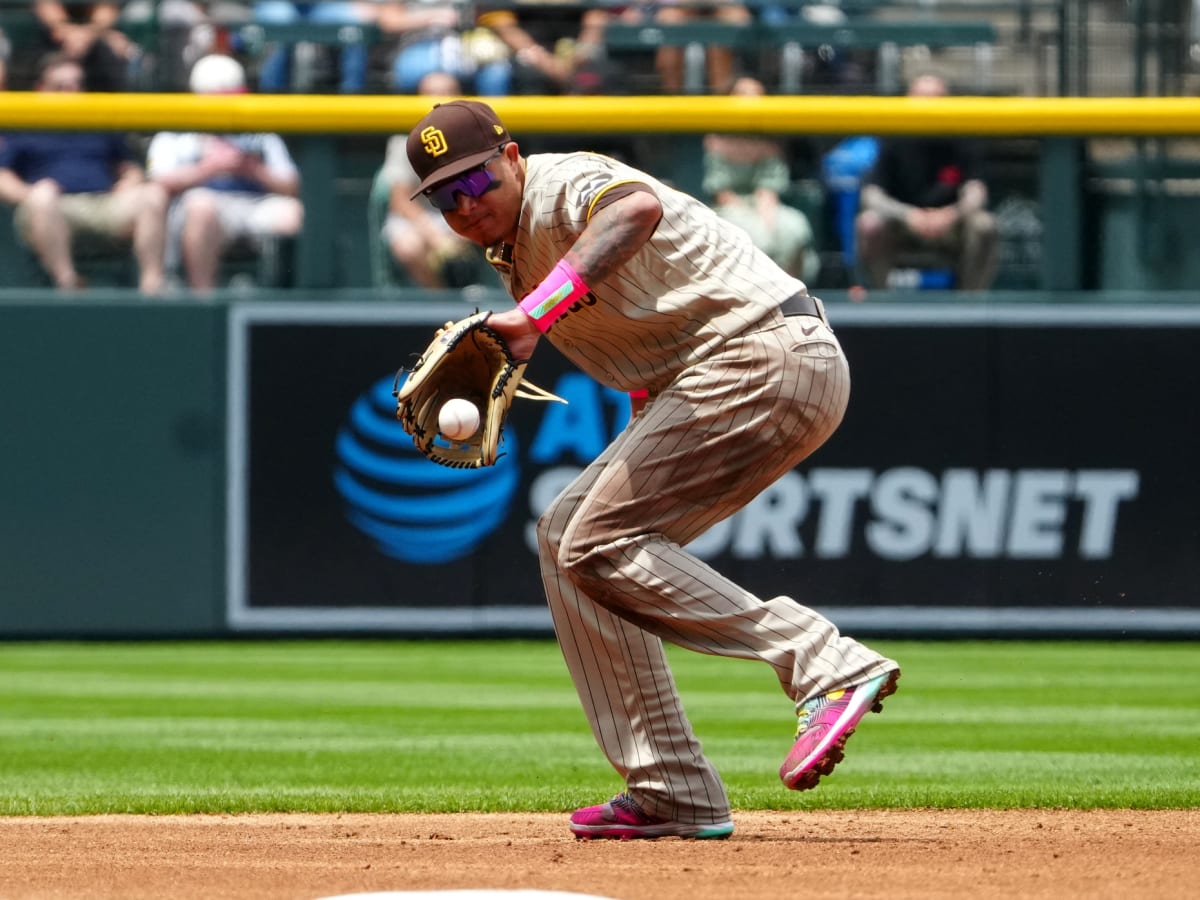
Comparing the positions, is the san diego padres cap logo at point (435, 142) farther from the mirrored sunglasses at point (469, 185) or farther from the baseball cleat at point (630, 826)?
the baseball cleat at point (630, 826)

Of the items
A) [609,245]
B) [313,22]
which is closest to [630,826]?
[609,245]

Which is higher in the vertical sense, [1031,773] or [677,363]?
[677,363]

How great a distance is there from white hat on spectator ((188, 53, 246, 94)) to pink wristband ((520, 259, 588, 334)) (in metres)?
7.19

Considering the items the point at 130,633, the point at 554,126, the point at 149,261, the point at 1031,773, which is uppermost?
the point at 554,126

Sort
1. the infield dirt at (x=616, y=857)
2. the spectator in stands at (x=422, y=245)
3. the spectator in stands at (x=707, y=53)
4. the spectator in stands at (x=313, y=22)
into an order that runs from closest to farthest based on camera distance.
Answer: the infield dirt at (x=616, y=857) → the spectator in stands at (x=422, y=245) → the spectator in stands at (x=707, y=53) → the spectator in stands at (x=313, y=22)

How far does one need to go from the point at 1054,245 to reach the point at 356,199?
149 inches

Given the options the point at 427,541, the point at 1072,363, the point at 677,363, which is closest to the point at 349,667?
the point at 427,541

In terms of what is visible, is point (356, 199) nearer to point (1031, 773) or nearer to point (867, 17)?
point (867, 17)

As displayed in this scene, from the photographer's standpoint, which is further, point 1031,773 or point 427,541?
point 427,541

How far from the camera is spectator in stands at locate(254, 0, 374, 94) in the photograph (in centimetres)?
1119

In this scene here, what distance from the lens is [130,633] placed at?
415 inches

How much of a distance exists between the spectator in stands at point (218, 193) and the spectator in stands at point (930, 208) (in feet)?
10.2

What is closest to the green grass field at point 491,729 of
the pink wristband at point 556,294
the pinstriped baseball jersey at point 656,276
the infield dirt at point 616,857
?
A: the infield dirt at point 616,857

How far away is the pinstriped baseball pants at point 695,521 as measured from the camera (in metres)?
4.46
